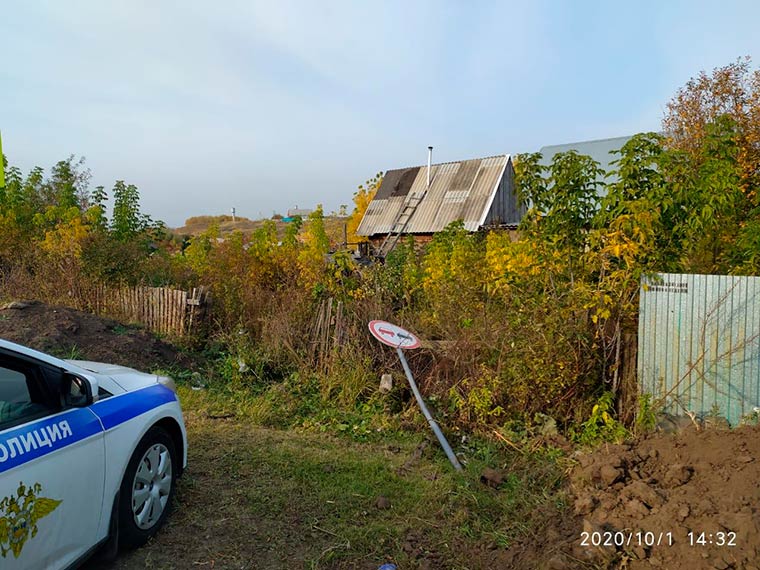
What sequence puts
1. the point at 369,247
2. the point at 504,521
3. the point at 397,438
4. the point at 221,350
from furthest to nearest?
the point at 369,247, the point at 221,350, the point at 397,438, the point at 504,521

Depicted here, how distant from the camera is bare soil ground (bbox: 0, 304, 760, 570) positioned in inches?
128

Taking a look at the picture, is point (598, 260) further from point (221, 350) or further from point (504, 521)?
point (221, 350)

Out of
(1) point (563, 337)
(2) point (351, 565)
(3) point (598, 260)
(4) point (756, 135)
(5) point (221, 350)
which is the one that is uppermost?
(4) point (756, 135)

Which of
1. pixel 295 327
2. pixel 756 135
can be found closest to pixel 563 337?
pixel 295 327

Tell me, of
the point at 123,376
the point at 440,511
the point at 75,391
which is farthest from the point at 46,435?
the point at 440,511

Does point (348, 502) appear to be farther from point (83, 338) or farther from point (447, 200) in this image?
point (447, 200)

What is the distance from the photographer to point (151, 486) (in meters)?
3.78

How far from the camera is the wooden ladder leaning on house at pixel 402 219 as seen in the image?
24.6 meters

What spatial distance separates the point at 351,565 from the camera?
3594 mm

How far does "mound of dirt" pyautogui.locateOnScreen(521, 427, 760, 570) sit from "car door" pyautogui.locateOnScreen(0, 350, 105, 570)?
2.57 m

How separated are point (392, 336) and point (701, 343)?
2.94 metres

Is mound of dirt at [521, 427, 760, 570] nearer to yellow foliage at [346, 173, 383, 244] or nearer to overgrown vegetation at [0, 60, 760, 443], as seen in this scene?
overgrown vegetation at [0, 60, 760, 443]

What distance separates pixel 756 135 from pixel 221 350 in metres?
10.8

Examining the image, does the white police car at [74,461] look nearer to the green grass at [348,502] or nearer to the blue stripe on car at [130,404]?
the blue stripe on car at [130,404]
